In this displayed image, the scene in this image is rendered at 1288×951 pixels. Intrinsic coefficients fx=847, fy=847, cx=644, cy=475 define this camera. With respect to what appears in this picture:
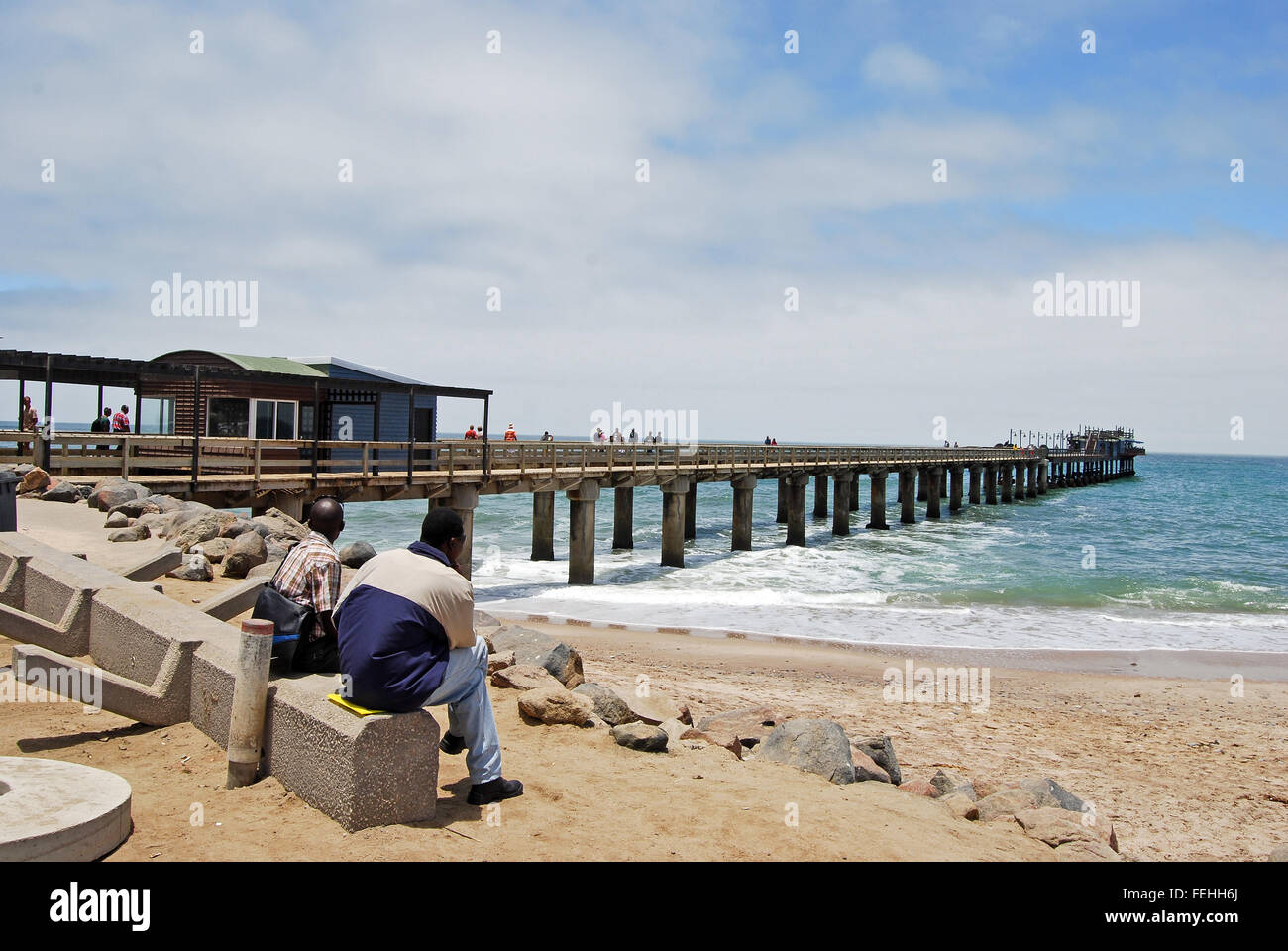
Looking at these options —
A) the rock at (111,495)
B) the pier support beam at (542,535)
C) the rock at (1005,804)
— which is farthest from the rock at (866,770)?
the pier support beam at (542,535)

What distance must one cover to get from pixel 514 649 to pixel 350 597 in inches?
180

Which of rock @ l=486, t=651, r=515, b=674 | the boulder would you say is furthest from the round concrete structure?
the boulder

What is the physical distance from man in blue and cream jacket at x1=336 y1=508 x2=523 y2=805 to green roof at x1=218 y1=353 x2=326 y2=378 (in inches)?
663

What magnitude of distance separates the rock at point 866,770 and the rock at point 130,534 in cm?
895

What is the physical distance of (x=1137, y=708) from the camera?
13641mm

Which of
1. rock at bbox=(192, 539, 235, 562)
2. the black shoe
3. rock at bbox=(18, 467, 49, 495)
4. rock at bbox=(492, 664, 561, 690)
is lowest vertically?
rock at bbox=(492, 664, 561, 690)

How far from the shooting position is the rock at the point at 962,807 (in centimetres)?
677

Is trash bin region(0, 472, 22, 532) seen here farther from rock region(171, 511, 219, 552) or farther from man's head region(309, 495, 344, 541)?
man's head region(309, 495, 344, 541)

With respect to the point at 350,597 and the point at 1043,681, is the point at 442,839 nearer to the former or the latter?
the point at 350,597

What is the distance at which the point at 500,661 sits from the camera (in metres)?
8.32

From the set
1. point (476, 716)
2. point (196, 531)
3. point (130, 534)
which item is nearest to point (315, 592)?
point (476, 716)

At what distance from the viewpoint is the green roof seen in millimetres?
20200

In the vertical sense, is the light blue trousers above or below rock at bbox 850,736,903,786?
above
